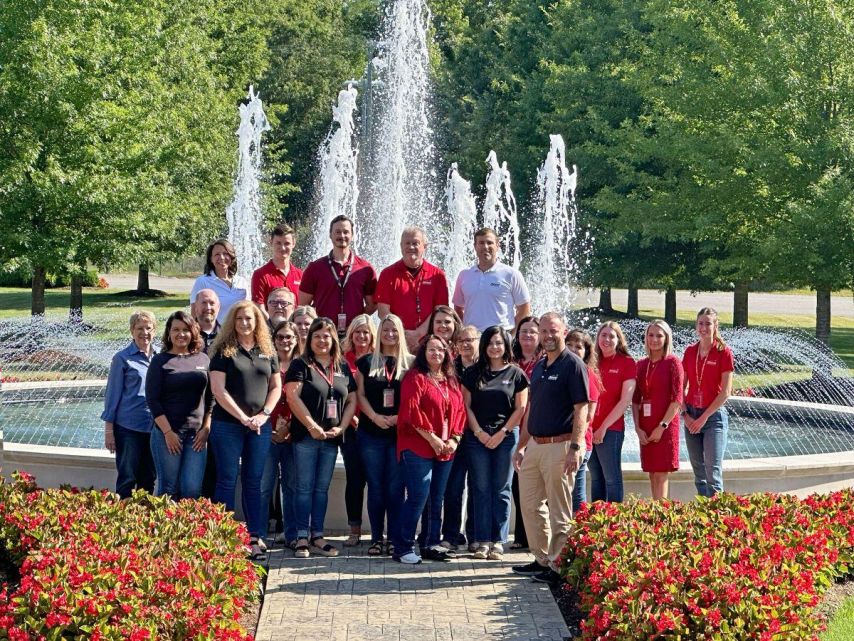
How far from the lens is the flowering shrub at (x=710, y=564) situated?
586 centimetres

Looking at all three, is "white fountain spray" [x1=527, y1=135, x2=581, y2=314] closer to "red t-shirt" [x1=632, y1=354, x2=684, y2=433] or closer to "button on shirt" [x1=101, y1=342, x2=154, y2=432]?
"red t-shirt" [x1=632, y1=354, x2=684, y2=433]

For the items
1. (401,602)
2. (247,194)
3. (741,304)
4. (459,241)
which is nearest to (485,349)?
(401,602)

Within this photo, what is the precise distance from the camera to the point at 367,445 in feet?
27.6

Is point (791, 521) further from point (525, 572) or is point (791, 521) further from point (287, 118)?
point (287, 118)

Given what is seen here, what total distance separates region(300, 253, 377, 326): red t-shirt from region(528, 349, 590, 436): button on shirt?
79.2 inches

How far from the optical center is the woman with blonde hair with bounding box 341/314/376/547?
335 inches

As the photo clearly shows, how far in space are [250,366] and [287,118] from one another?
1657 inches

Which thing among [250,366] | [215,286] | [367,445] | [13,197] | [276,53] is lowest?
[367,445]

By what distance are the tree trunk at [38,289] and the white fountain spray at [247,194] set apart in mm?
4998

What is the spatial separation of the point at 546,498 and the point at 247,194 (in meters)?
26.7

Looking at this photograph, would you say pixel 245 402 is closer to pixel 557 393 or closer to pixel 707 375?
pixel 557 393

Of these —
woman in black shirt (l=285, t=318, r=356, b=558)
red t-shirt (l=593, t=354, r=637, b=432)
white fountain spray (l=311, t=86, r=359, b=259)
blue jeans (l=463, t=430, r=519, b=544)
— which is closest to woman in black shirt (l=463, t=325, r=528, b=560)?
blue jeans (l=463, t=430, r=519, b=544)

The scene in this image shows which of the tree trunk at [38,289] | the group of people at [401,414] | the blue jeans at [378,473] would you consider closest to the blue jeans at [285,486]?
the group of people at [401,414]

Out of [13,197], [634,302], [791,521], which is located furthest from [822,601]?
[634,302]
